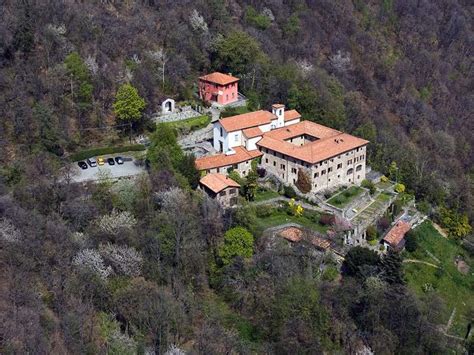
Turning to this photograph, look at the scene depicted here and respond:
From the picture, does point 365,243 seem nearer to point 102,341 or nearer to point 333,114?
point 333,114

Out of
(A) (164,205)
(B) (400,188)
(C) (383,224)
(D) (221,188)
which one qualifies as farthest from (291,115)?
(A) (164,205)

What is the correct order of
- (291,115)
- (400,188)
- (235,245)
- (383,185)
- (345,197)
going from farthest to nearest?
(291,115), (383,185), (400,188), (345,197), (235,245)

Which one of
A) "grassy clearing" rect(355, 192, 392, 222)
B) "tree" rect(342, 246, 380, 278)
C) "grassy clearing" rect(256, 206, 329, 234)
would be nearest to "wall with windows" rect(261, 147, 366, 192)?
"grassy clearing" rect(355, 192, 392, 222)

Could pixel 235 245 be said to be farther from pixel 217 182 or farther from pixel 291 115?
pixel 291 115

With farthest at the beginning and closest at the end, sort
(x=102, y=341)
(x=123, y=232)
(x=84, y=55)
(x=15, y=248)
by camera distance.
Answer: (x=84, y=55) < (x=123, y=232) < (x=15, y=248) < (x=102, y=341)

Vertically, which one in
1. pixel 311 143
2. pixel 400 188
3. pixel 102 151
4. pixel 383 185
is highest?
pixel 311 143

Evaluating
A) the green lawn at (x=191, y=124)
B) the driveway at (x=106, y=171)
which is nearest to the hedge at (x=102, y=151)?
the driveway at (x=106, y=171)

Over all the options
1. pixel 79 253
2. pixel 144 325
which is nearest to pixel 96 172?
pixel 79 253
